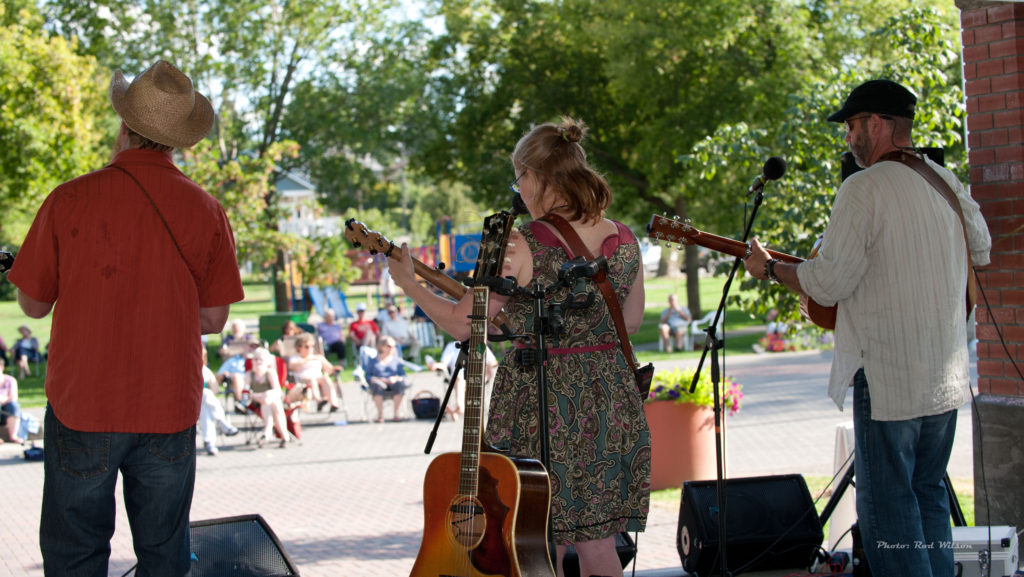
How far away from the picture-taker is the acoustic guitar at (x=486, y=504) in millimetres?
3531

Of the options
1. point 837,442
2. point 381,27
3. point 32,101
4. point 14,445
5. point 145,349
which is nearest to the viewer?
point 145,349

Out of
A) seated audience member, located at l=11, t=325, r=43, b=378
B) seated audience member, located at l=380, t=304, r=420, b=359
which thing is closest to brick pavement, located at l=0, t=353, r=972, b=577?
seated audience member, located at l=380, t=304, r=420, b=359

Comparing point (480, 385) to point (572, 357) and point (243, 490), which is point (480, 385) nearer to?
point (572, 357)

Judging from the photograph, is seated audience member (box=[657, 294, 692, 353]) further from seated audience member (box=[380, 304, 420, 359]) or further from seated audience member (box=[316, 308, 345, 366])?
seated audience member (box=[316, 308, 345, 366])

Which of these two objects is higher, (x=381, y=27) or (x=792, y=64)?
(x=381, y=27)

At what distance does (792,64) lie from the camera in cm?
1975

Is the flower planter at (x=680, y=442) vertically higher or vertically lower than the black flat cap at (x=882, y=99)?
lower

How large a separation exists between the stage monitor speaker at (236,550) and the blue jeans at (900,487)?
90.2 inches

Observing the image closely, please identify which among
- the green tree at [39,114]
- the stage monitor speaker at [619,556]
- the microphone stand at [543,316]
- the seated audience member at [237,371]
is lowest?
the stage monitor speaker at [619,556]

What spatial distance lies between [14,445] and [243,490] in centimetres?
427

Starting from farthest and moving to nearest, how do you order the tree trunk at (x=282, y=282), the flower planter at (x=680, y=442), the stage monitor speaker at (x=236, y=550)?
the tree trunk at (x=282, y=282) < the flower planter at (x=680, y=442) < the stage monitor speaker at (x=236, y=550)

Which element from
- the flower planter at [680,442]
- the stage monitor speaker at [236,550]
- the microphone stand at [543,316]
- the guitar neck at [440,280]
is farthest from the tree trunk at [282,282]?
the microphone stand at [543,316]

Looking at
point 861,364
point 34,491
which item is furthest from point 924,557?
point 34,491

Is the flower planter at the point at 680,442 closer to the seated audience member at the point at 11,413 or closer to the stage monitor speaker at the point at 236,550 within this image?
the stage monitor speaker at the point at 236,550
